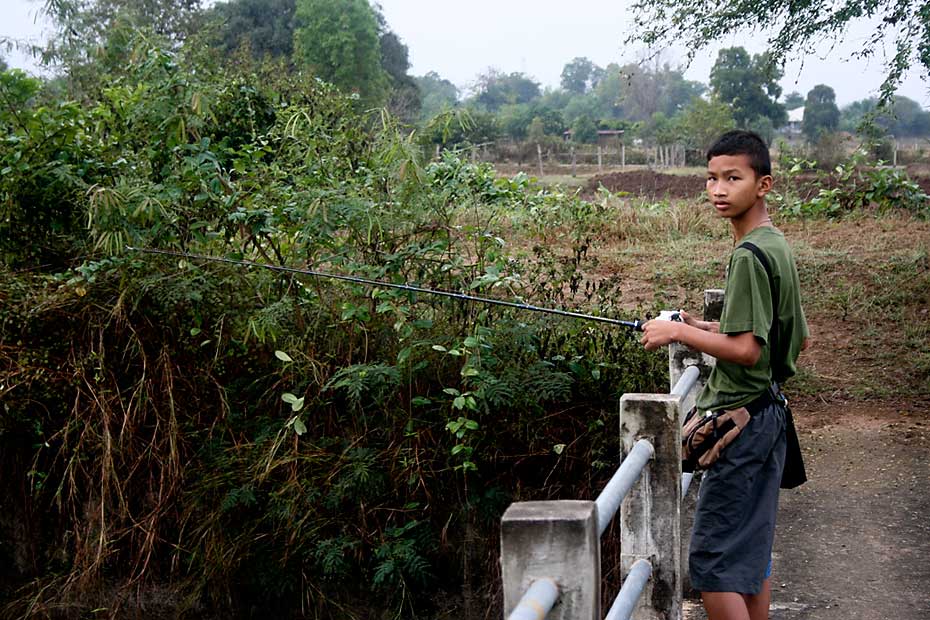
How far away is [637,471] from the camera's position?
8.82 feet

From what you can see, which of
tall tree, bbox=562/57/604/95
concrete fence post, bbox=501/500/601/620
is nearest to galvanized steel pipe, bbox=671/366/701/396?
concrete fence post, bbox=501/500/601/620

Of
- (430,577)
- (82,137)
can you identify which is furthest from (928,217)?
(82,137)

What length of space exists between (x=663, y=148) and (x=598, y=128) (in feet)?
50.5

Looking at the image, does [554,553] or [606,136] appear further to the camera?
[606,136]

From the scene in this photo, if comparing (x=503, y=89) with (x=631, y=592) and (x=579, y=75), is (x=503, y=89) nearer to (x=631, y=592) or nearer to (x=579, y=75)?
(x=579, y=75)

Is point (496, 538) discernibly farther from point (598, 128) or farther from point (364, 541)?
point (598, 128)

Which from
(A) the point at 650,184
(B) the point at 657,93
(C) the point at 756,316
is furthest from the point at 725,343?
(B) the point at 657,93

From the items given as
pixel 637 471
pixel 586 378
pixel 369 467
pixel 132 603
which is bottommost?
pixel 132 603

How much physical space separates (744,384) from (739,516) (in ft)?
1.24

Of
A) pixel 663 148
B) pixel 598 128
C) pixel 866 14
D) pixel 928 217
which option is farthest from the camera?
pixel 598 128

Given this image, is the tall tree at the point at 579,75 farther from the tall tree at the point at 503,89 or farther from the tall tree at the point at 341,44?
the tall tree at the point at 341,44

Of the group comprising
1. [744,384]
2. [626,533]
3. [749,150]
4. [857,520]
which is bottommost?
[857,520]

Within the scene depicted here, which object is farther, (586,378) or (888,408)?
(888,408)

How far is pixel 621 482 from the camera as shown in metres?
2.52
